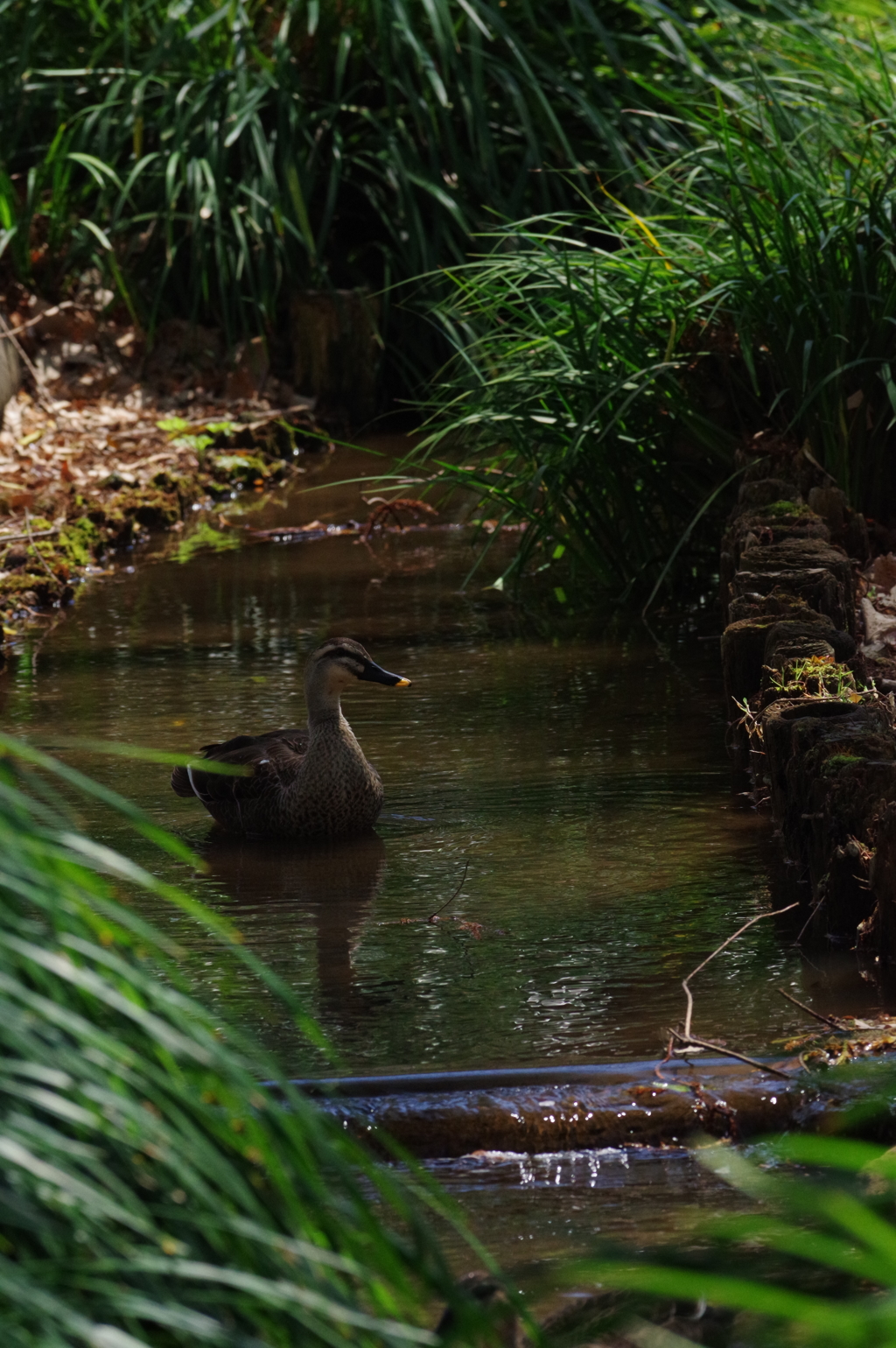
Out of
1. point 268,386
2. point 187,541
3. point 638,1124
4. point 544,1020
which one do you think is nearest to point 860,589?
point 544,1020

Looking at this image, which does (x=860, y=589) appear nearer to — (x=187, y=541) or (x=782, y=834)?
(x=782, y=834)

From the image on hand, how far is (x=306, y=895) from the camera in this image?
523 centimetres

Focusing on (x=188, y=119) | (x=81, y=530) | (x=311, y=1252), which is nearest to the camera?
(x=311, y=1252)

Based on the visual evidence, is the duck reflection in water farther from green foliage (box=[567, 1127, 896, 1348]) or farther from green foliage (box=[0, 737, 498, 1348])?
green foliage (box=[0, 737, 498, 1348])

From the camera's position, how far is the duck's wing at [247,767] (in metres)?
5.75

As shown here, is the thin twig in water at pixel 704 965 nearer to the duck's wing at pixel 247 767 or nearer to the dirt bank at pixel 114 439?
the duck's wing at pixel 247 767

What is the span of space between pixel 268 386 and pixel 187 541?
2.98 meters

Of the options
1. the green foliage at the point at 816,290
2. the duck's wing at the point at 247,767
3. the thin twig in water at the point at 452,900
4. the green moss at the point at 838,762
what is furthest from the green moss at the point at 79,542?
the green moss at the point at 838,762

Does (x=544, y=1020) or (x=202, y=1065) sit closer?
(x=202, y=1065)

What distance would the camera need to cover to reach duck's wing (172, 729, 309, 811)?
18.9ft

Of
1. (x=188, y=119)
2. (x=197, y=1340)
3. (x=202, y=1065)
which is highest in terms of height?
(x=188, y=119)

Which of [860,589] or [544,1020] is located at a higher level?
[860,589]

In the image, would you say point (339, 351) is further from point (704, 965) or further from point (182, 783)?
point (704, 965)

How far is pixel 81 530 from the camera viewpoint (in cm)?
991
